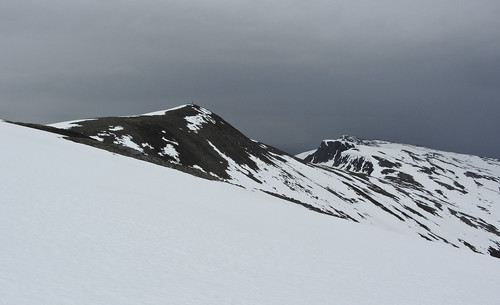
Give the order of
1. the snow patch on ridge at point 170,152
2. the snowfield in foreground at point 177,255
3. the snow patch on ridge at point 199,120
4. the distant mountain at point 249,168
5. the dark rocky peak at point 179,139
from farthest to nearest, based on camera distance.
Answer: the snow patch on ridge at point 199,120, the snow patch on ridge at point 170,152, the distant mountain at point 249,168, the dark rocky peak at point 179,139, the snowfield in foreground at point 177,255

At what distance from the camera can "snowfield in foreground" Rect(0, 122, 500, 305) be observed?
28.2 feet

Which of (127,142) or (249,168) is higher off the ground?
(127,142)

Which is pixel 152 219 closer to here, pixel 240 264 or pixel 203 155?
pixel 240 264

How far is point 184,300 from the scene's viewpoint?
27.9 ft

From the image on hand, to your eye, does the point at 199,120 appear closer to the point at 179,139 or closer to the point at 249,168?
the point at 179,139

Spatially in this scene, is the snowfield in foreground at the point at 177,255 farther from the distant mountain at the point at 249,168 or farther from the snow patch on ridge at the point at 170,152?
the snow patch on ridge at the point at 170,152

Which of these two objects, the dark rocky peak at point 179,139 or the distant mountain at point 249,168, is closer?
the dark rocky peak at point 179,139

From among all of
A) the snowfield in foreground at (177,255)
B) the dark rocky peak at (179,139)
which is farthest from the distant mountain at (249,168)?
the snowfield in foreground at (177,255)

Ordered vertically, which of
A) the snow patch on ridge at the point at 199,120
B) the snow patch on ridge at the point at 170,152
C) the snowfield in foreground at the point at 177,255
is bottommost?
the snowfield in foreground at the point at 177,255

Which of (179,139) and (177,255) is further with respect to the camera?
(179,139)

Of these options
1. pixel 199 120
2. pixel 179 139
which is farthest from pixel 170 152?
pixel 199 120

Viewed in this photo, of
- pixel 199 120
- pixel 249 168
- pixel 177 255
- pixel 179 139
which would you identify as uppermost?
pixel 199 120

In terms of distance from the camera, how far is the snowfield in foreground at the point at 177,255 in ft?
28.2

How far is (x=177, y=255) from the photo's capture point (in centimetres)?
1162
